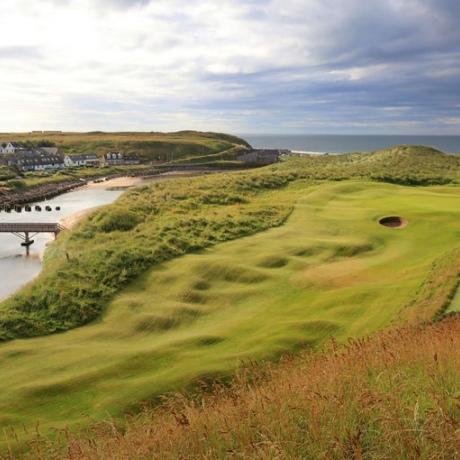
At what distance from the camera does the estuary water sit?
34.4 metres

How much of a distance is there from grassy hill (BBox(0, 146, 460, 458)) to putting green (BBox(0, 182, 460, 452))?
6cm

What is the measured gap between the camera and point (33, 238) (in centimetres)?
4994

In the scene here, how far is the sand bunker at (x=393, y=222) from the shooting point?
30.6 m

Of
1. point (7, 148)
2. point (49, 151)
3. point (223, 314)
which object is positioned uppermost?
point (7, 148)

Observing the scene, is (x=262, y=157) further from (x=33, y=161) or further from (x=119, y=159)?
(x=33, y=161)

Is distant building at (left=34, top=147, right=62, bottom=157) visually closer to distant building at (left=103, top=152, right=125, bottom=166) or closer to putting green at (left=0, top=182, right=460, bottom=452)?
distant building at (left=103, top=152, right=125, bottom=166)

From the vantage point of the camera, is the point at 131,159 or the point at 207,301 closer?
the point at 207,301

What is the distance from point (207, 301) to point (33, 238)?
124ft

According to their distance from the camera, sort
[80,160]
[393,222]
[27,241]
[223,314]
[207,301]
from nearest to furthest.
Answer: [223,314] → [207,301] → [393,222] → [27,241] → [80,160]

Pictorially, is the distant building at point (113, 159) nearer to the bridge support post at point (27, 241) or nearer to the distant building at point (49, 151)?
the distant building at point (49, 151)

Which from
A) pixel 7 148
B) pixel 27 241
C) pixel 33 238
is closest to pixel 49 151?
pixel 7 148

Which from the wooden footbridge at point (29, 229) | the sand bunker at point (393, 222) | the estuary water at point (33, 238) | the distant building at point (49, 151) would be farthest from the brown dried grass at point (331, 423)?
the distant building at point (49, 151)

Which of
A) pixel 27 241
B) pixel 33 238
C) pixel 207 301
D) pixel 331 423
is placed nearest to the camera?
pixel 331 423

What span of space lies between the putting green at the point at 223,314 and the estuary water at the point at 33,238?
15.4m
